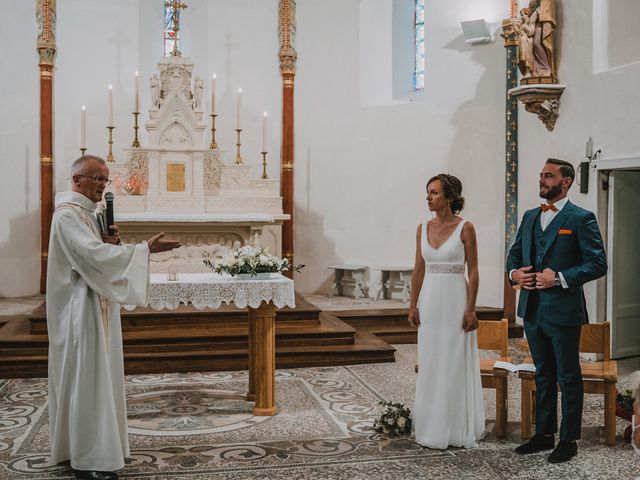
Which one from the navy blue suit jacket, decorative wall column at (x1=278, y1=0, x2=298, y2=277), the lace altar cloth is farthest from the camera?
decorative wall column at (x1=278, y1=0, x2=298, y2=277)

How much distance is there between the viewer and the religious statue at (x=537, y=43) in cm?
830

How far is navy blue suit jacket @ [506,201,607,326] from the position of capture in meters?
4.29

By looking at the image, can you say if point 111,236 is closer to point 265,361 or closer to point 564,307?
point 265,361

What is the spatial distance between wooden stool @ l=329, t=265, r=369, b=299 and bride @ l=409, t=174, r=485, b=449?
624cm

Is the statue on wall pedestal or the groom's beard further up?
the statue on wall pedestal

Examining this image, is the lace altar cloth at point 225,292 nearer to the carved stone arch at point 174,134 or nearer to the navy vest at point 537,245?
the navy vest at point 537,245

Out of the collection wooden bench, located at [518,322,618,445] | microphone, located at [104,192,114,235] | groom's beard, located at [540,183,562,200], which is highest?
groom's beard, located at [540,183,562,200]

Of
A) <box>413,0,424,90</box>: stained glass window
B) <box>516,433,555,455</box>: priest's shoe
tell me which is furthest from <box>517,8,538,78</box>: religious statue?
<box>516,433,555,455</box>: priest's shoe

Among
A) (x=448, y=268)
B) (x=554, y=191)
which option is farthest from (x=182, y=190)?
(x=554, y=191)

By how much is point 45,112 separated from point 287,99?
142 inches

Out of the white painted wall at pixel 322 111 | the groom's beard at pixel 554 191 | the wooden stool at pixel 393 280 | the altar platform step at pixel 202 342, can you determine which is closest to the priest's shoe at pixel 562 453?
the groom's beard at pixel 554 191

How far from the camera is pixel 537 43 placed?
27.6ft

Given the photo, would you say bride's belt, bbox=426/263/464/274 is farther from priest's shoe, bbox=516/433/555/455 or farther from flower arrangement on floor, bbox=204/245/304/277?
flower arrangement on floor, bbox=204/245/304/277

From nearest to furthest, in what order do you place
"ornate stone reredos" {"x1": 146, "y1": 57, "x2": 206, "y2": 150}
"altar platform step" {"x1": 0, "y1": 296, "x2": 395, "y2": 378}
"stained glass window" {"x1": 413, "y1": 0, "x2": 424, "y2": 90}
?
"altar platform step" {"x1": 0, "y1": 296, "x2": 395, "y2": 378}, "ornate stone reredos" {"x1": 146, "y1": 57, "x2": 206, "y2": 150}, "stained glass window" {"x1": 413, "y1": 0, "x2": 424, "y2": 90}
